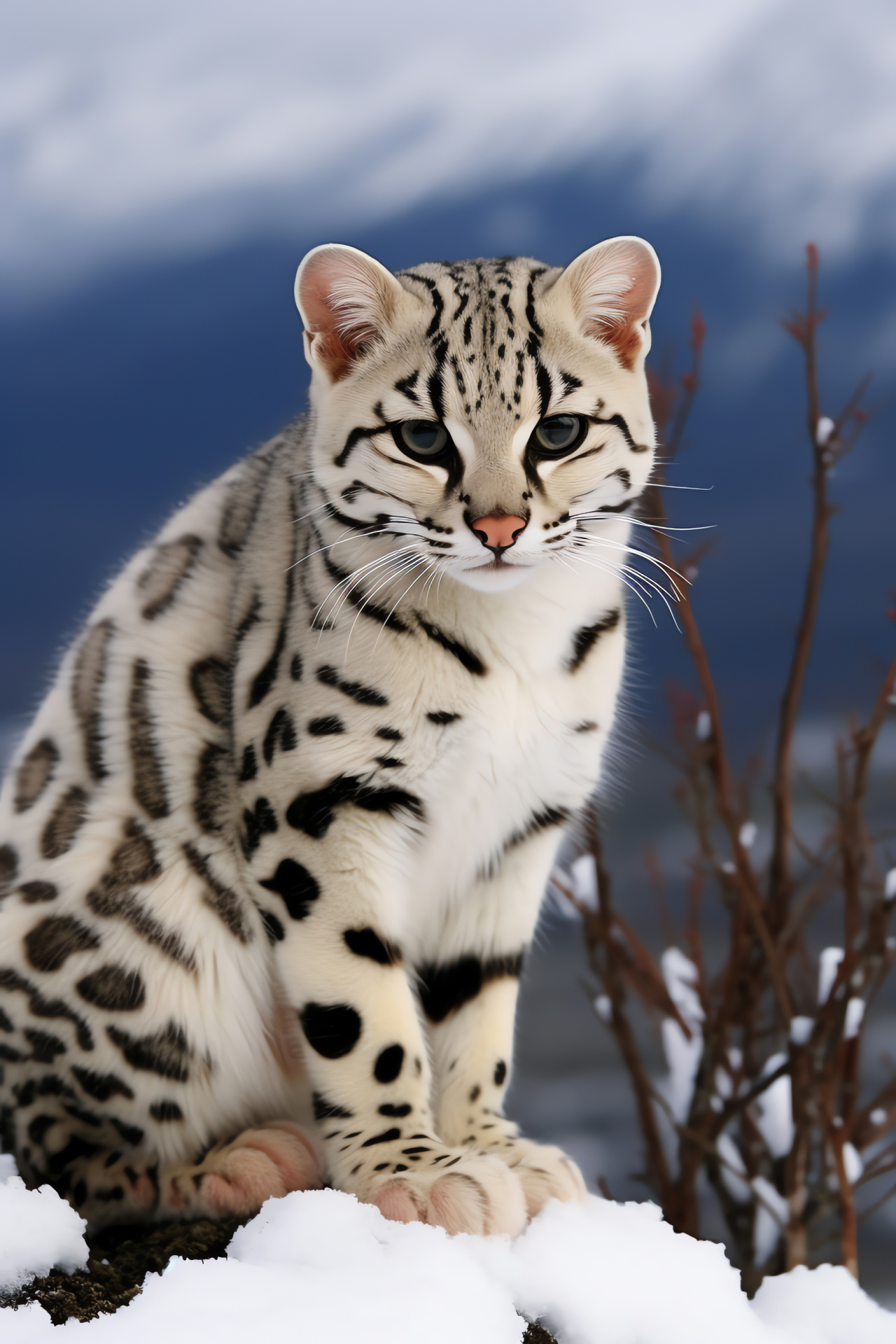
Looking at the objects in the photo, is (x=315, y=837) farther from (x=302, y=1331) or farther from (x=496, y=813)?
(x=302, y=1331)

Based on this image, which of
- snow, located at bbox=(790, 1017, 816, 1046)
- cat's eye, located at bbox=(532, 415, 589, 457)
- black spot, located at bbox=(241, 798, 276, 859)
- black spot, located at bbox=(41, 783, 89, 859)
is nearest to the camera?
cat's eye, located at bbox=(532, 415, 589, 457)

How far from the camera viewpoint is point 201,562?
5.72 ft

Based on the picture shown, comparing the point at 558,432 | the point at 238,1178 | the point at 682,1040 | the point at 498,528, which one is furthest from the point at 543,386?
the point at 682,1040

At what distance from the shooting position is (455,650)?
145 centimetres

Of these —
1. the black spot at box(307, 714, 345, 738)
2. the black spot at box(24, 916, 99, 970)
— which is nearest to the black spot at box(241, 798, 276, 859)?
the black spot at box(307, 714, 345, 738)

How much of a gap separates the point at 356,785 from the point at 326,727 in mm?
77

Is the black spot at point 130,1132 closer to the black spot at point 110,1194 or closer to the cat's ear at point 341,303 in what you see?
the black spot at point 110,1194

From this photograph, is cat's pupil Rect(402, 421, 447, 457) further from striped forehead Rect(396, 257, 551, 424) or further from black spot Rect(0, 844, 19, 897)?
black spot Rect(0, 844, 19, 897)

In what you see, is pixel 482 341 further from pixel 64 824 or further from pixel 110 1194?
pixel 110 1194

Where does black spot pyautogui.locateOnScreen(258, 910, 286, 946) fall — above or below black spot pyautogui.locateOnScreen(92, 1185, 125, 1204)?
above

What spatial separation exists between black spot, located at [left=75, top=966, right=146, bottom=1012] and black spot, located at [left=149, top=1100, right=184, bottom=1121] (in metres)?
0.12

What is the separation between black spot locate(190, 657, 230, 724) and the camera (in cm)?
160

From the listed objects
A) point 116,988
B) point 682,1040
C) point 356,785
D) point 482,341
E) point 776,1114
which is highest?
point 482,341

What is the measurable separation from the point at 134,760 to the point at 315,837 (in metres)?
0.30
